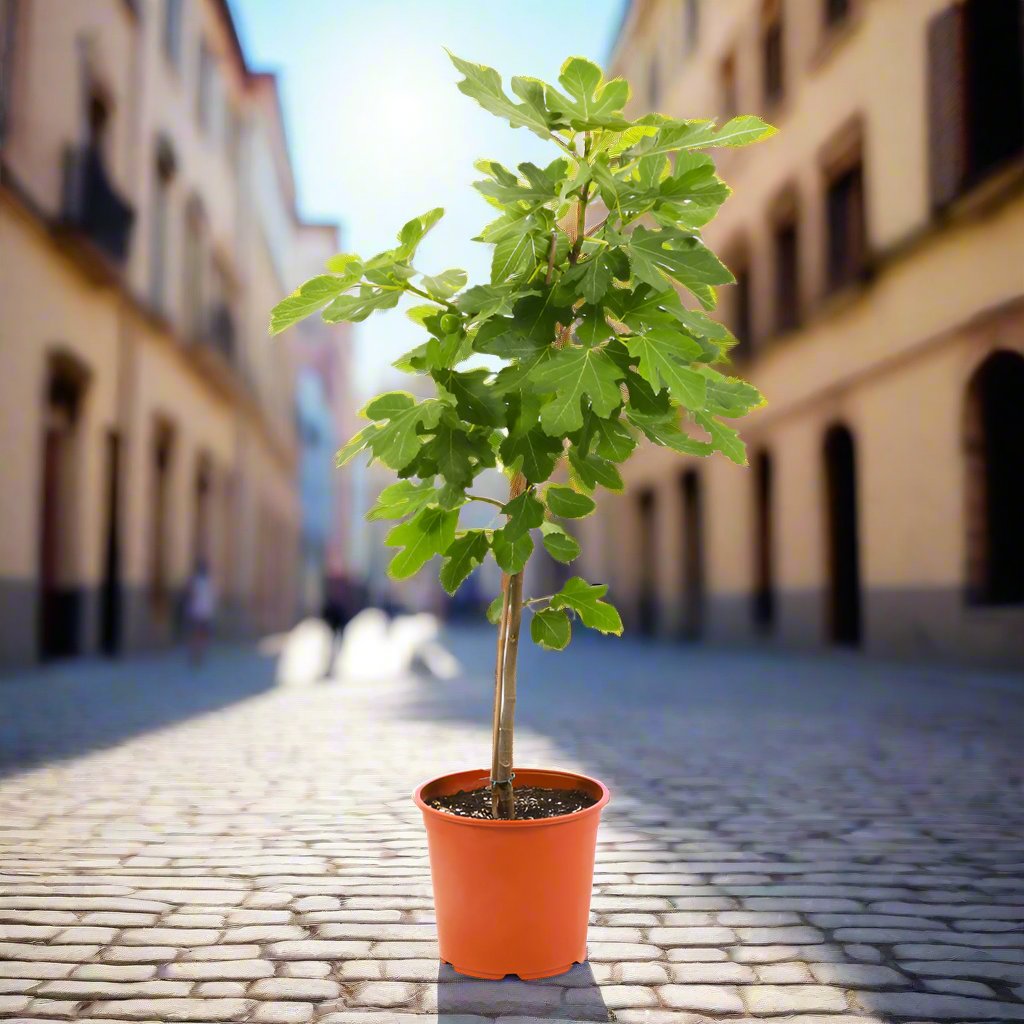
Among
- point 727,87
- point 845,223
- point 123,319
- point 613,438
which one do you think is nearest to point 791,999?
point 613,438

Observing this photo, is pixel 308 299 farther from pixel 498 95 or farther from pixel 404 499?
pixel 498 95

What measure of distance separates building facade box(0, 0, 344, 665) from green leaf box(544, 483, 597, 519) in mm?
10005

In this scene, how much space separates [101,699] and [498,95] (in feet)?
27.3

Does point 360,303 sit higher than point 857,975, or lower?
higher

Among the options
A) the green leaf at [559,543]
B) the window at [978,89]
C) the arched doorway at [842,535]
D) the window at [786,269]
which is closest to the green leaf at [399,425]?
the green leaf at [559,543]

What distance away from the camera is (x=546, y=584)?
36344 millimetres

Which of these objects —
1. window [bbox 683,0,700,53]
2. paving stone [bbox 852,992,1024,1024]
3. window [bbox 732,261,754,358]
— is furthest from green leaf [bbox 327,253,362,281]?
window [bbox 683,0,700,53]

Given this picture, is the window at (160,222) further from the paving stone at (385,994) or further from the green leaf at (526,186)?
the paving stone at (385,994)

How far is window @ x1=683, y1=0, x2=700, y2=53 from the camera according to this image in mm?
21109

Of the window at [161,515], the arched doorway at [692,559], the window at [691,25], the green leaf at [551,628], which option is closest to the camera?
the green leaf at [551,628]

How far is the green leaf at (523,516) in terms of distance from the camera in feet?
8.88

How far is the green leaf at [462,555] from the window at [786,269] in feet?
49.2

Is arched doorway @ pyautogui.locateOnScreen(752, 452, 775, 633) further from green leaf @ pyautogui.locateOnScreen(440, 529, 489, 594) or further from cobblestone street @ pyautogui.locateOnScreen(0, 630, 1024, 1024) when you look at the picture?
green leaf @ pyautogui.locateOnScreen(440, 529, 489, 594)

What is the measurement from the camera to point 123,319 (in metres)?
15.4
